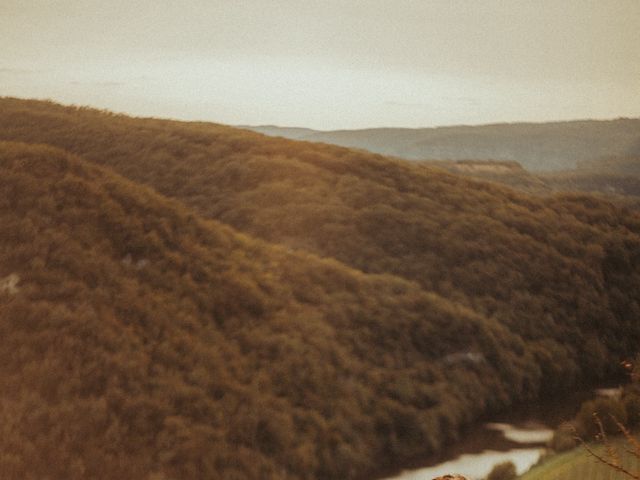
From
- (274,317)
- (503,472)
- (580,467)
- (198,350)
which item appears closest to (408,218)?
(274,317)

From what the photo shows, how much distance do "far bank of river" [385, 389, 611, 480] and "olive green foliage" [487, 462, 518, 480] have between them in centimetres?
46

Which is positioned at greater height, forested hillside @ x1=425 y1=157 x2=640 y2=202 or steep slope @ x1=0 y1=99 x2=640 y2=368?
forested hillside @ x1=425 y1=157 x2=640 y2=202

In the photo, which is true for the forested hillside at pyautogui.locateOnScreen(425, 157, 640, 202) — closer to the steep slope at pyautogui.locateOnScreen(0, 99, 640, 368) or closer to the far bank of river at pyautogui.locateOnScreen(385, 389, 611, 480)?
the steep slope at pyautogui.locateOnScreen(0, 99, 640, 368)

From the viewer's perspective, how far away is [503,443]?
1376cm

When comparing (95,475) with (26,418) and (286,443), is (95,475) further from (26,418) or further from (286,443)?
(286,443)

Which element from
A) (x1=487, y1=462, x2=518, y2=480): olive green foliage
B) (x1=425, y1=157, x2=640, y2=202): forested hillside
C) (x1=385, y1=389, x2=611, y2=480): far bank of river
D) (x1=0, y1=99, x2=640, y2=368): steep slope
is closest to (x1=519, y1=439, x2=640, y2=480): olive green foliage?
(x1=487, y1=462, x2=518, y2=480): olive green foliage

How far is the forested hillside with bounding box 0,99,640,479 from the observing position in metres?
10.5

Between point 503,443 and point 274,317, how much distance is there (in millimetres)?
6932

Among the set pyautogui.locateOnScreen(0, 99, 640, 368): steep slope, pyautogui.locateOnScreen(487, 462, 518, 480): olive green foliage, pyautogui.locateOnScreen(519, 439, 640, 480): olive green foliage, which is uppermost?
pyautogui.locateOnScreen(0, 99, 640, 368): steep slope

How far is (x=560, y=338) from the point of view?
19453 mm

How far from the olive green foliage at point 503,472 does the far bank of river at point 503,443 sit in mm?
457

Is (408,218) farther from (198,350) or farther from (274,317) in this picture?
→ (198,350)

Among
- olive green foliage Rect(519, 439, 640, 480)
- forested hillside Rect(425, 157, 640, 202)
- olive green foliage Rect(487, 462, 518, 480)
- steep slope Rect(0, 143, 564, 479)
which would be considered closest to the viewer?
olive green foliage Rect(519, 439, 640, 480)

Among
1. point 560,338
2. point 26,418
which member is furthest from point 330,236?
point 26,418
